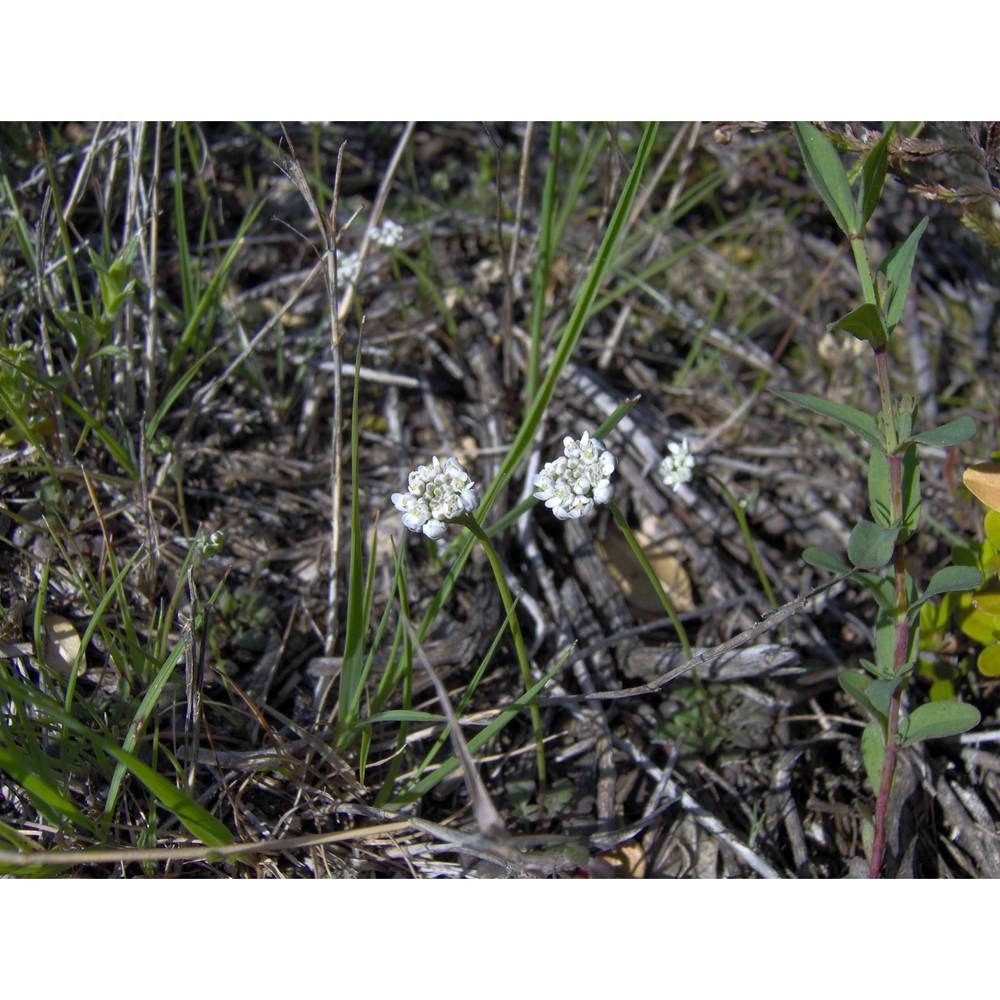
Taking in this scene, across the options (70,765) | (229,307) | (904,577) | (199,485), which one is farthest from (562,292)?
(70,765)

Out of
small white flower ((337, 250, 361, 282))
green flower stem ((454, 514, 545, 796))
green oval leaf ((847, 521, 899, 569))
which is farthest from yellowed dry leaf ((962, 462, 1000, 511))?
small white flower ((337, 250, 361, 282))

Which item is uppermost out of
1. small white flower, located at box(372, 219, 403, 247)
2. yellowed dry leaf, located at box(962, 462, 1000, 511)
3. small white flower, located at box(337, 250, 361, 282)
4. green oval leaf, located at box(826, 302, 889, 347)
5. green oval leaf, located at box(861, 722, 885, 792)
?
small white flower, located at box(372, 219, 403, 247)

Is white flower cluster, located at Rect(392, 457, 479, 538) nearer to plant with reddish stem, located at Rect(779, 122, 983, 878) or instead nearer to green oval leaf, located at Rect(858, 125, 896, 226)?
plant with reddish stem, located at Rect(779, 122, 983, 878)

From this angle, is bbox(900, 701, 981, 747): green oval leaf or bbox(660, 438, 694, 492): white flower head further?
bbox(660, 438, 694, 492): white flower head

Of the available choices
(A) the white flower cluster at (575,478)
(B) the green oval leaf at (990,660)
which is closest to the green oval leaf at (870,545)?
(A) the white flower cluster at (575,478)

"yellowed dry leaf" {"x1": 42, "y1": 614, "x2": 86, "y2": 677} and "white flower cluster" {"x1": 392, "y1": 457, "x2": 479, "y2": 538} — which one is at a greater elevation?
"white flower cluster" {"x1": 392, "y1": 457, "x2": 479, "y2": 538}

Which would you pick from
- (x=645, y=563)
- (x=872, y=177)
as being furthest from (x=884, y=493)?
(x=872, y=177)

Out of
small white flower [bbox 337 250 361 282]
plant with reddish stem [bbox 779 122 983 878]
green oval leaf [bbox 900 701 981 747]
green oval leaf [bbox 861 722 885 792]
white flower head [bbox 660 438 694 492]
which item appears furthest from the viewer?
small white flower [bbox 337 250 361 282]
